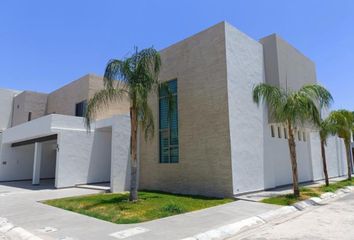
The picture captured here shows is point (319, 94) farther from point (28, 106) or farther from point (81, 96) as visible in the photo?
point (28, 106)

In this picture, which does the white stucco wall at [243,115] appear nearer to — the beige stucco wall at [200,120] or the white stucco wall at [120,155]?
the beige stucco wall at [200,120]

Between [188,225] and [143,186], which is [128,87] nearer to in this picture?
[188,225]

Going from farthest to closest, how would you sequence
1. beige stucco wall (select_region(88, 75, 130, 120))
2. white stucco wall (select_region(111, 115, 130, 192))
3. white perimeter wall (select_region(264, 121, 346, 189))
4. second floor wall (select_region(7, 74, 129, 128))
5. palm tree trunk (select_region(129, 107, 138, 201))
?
second floor wall (select_region(7, 74, 129, 128)) < beige stucco wall (select_region(88, 75, 130, 120)) < white stucco wall (select_region(111, 115, 130, 192)) < white perimeter wall (select_region(264, 121, 346, 189)) < palm tree trunk (select_region(129, 107, 138, 201))

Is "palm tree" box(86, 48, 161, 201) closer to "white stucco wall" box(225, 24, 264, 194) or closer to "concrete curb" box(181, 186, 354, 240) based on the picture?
"white stucco wall" box(225, 24, 264, 194)

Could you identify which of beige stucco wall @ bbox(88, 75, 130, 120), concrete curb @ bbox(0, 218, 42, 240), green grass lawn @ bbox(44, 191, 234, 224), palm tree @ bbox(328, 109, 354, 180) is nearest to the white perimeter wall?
palm tree @ bbox(328, 109, 354, 180)

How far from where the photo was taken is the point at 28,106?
2997 cm

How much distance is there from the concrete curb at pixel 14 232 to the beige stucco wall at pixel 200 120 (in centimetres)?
848

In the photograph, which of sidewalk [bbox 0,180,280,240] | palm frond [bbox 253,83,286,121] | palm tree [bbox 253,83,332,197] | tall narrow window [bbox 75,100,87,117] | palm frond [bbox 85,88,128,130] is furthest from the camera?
tall narrow window [bbox 75,100,87,117]

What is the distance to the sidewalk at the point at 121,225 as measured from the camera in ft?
23.3

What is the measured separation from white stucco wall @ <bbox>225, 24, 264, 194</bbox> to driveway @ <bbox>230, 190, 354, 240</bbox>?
3.83 meters

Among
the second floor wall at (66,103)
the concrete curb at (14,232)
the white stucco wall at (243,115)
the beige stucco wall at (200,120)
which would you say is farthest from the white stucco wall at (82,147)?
the concrete curb at (14,232)

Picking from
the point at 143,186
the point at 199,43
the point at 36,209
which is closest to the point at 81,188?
the point at 143,186

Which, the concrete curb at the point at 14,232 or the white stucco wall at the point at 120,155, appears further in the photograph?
the white stucco wall at the point at 120,155

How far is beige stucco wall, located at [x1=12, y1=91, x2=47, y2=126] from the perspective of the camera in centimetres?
2986
